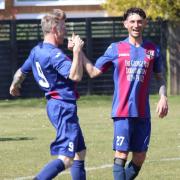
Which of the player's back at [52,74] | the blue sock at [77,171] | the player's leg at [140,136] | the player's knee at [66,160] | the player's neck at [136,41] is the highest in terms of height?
the player's neck at [136,41]

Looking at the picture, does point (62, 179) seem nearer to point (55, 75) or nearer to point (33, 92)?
point (55, 75)

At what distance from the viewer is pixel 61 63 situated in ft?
27.5

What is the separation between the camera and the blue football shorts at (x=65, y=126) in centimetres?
848

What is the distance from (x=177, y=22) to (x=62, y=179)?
16.0 m

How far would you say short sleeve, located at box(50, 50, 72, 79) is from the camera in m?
8.33

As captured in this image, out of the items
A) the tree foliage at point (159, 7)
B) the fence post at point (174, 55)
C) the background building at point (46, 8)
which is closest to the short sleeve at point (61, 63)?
the tree foliage at point (159, 7)

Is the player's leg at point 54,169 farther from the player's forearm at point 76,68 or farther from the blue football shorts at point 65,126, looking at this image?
the player's forearm at point 76,68

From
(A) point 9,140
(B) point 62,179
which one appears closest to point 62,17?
(B) point 62,179

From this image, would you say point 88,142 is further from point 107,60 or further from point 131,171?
point 107,60

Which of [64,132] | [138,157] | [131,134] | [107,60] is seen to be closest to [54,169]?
[64,132]

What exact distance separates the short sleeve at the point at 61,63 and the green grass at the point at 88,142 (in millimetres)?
2365

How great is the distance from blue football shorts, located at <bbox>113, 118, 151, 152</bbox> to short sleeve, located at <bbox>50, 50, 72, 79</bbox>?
93 centimetres

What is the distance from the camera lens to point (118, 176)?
8.94 m

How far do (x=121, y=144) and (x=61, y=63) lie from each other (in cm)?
112
